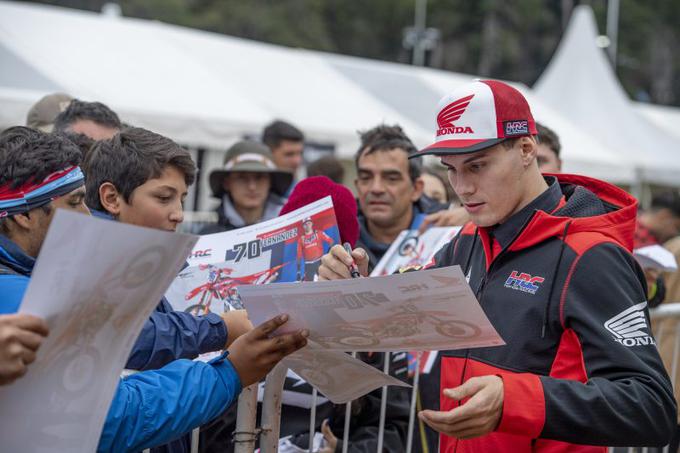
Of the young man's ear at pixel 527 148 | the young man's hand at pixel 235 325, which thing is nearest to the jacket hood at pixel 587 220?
the young man's ear at pixel 527 148

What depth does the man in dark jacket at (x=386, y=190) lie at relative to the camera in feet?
14.4

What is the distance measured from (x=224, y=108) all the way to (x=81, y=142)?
6860 millimetres

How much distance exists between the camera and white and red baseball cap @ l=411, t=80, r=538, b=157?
2242 mm

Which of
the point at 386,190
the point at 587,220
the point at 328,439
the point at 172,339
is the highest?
the point at 386,190

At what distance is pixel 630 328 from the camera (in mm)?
2070

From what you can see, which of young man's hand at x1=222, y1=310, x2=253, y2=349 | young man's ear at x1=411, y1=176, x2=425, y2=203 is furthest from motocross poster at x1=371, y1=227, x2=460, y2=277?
young man's hand at x1=222, y1=310, x2=253, y2=349

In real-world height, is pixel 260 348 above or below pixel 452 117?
below

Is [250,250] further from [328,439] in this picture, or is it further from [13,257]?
[328,439]

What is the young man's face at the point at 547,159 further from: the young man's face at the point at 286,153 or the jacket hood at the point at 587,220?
the young man's face at the point at 286,153

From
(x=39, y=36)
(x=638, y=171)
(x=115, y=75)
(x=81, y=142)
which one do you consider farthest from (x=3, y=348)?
(x=638, y=171)

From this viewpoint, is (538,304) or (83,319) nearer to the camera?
(83,319)

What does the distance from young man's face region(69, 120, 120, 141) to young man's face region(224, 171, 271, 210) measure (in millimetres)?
1503

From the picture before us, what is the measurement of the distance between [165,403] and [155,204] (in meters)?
0.98

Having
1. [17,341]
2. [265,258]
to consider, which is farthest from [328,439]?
[17,341]
